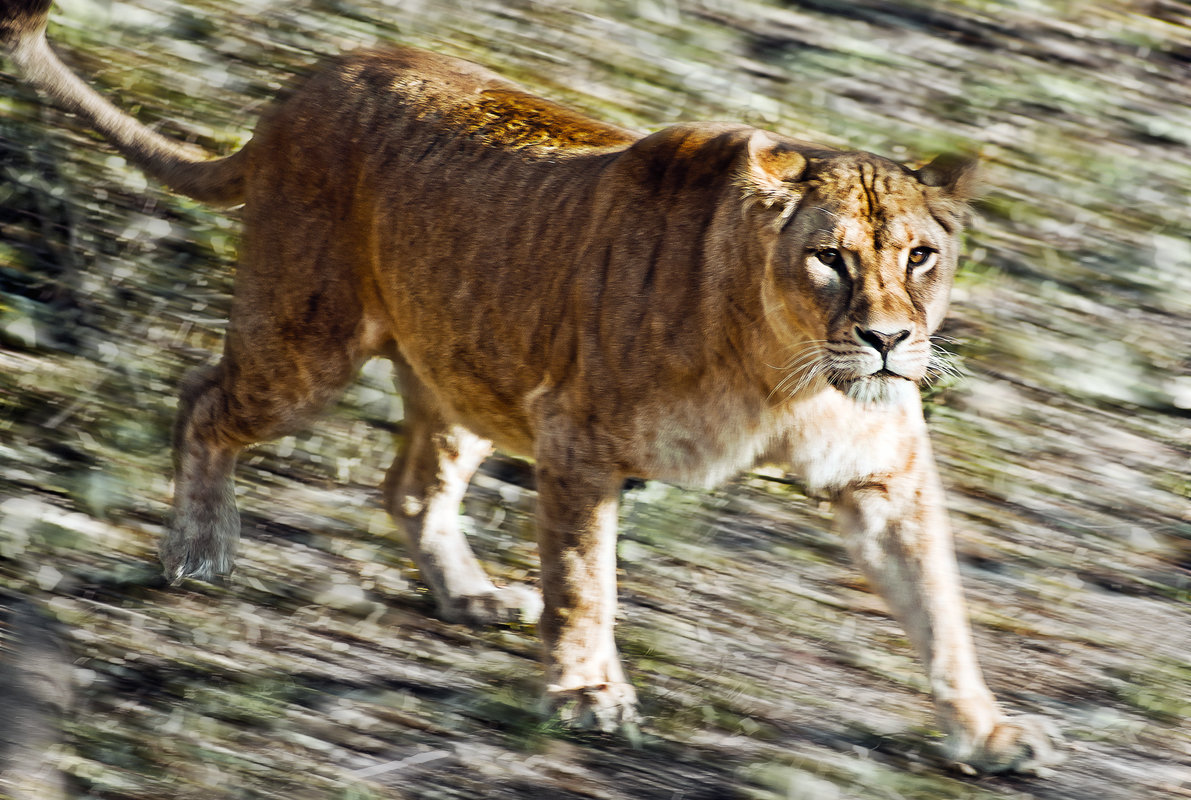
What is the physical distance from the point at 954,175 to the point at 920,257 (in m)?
0.26

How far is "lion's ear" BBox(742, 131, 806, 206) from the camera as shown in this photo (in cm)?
306

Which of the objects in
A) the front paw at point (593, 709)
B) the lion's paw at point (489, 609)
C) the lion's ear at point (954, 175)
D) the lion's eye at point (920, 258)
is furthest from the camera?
the lion's paw at point (489, 609)

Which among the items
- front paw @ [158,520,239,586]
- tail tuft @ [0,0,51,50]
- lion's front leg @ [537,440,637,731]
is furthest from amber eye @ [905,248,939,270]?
tail tuft @ [0,0,51,50]

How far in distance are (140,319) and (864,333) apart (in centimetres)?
353

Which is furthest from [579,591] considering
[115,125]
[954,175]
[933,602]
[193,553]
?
[115,125]

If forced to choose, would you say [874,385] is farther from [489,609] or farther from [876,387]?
[489,609]

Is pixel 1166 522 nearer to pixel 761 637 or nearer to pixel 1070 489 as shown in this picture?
pixel 1070 489

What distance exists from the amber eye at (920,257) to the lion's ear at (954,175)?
0.19 meters

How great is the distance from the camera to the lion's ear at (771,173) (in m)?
3.06

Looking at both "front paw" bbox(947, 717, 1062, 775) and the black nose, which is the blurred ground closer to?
"front paw" bbox(947, 717, 1062, 775)

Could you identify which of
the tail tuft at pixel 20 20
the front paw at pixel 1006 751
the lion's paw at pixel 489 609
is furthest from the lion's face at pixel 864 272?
the tail tuft at pixel 20 20

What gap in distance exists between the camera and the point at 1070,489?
16.0 feet

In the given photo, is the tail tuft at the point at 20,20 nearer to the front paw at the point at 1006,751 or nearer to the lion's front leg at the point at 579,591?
the lion's front leg at the point at 579,591

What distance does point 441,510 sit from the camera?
13.9 ft
